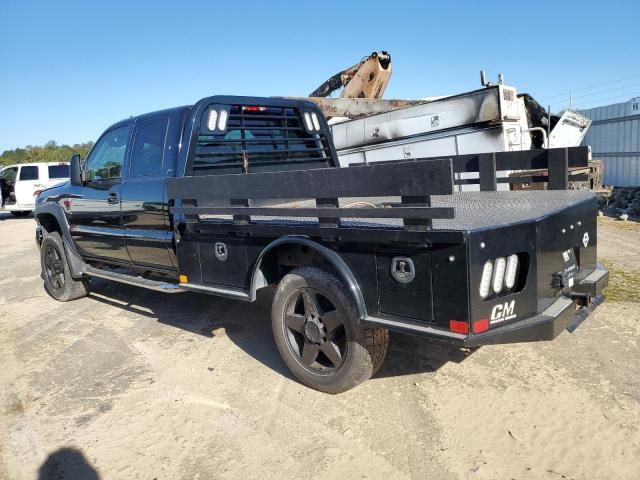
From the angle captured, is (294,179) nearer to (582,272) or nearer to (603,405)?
(582,272)

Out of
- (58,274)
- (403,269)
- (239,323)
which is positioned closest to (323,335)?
(403,269)

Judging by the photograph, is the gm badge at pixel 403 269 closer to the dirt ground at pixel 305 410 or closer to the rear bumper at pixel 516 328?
the rear bumper at pixel 516 328

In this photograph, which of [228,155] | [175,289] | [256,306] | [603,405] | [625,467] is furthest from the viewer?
[256,306]

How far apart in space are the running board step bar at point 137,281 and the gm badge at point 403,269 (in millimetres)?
2284

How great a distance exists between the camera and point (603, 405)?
3342mm

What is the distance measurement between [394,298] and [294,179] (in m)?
1.00

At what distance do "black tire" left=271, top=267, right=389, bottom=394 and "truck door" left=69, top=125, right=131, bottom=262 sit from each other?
2.44 metres

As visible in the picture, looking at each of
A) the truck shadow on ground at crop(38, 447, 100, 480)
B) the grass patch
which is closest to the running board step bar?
the truck shadow on ground at crop(38, 447, 100, 480)

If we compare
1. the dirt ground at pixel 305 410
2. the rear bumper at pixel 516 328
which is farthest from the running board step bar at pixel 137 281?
the rear bumper at pixel 516 328

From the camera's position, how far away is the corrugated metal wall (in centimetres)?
1645

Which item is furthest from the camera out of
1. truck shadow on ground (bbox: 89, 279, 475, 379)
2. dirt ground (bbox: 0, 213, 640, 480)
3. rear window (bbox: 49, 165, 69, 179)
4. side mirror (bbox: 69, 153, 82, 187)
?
rear window (bbox: 49, 165, 69, 179)

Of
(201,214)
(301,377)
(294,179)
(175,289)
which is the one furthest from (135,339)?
(294,179)

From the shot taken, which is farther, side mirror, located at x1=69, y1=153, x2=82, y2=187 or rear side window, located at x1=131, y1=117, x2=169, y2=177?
side mirror, located at x1=69, y1=153, x2=82, y2=187

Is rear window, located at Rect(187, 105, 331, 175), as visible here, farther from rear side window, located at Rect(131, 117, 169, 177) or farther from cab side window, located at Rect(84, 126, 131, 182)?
cab side window, located at Rect(84, 126, 131, 182)
